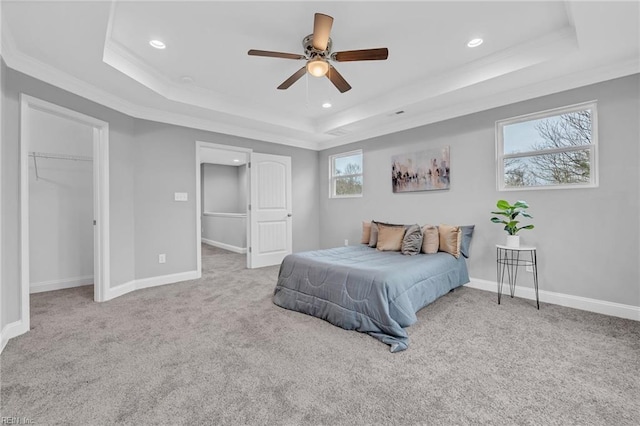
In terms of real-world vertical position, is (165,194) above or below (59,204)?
above

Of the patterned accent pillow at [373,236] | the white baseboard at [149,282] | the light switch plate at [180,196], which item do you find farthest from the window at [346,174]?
the white baseboard at [149,282]

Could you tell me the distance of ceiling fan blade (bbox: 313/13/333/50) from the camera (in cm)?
191

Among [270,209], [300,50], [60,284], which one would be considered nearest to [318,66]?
[300,50]

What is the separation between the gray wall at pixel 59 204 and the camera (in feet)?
12.0

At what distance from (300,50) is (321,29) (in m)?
0.83

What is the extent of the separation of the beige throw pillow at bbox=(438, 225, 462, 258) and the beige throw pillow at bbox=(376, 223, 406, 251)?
0.49 metres

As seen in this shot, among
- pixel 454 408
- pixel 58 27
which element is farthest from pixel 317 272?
pixel 58 27

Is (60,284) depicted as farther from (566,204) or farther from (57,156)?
(566,204)

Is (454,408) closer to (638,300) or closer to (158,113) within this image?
(638,300)

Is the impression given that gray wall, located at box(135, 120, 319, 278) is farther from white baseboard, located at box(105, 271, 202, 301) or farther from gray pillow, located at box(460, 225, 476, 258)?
gray pillow, located at box(460, 225, 476, 258)

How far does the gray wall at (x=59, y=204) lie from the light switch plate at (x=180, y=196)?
1166 millimetres

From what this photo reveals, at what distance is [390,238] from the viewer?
3.78 m

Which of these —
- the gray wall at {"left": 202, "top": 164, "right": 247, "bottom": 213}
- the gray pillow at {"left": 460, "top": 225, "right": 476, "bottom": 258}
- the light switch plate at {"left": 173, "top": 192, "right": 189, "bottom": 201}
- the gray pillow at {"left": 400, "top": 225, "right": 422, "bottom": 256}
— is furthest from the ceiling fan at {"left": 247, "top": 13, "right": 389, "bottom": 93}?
the gray wall at {"left": 202, "top": 164, "right": 247, "bottom": 213}

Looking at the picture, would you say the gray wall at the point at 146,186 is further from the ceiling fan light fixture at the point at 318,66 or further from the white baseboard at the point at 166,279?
the ceiling fan light fixture at the point at 318,66
